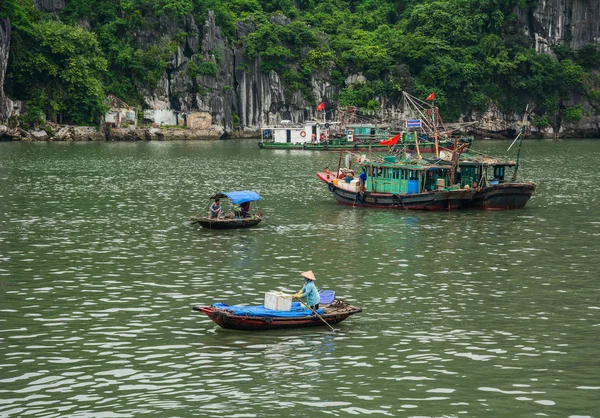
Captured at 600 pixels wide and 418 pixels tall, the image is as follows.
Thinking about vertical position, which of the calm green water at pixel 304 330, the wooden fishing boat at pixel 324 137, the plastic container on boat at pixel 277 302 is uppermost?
the wooden fishing boat at pixel 324 137

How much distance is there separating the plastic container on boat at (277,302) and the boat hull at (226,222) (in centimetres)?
1822

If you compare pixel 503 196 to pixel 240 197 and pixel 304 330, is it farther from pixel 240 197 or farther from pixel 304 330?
pixel 304 330

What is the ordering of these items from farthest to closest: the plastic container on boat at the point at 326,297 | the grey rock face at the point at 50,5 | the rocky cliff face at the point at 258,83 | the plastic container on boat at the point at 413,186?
the rocky cliff face at the point at 258,83, the grey rock face at the point at 50,5, the plastic container on boat at the point at 413,186, the plastic container on boat at the point at 326,297

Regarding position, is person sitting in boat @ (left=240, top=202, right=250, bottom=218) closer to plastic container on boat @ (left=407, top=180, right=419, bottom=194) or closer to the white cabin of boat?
plastic container on boat @ (left=407, top=180, right=419, bottom=194)

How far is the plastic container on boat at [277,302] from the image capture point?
24.5 m

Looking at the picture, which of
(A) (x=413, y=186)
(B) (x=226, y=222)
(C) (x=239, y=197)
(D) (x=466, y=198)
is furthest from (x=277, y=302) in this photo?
(A) (x=413, y=186)

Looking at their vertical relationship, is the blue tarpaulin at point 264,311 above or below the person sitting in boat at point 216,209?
below

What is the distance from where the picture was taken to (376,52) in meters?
135

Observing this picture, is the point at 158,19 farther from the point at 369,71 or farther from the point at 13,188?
the point at 13,188

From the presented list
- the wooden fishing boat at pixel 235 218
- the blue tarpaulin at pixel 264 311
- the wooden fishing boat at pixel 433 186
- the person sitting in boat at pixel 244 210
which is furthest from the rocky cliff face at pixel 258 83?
the blue tarpaulin at pixel 264 311

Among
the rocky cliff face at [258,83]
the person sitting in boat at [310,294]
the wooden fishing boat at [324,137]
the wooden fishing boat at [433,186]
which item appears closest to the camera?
the person sitting in boat at [310,294]

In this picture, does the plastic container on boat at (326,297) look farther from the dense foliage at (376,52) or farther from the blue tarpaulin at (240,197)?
the dense foliage at (376,52)

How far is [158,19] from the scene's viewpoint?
12888 cm

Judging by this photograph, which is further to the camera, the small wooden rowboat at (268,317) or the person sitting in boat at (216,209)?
the person sitting in boat at (216,209)
